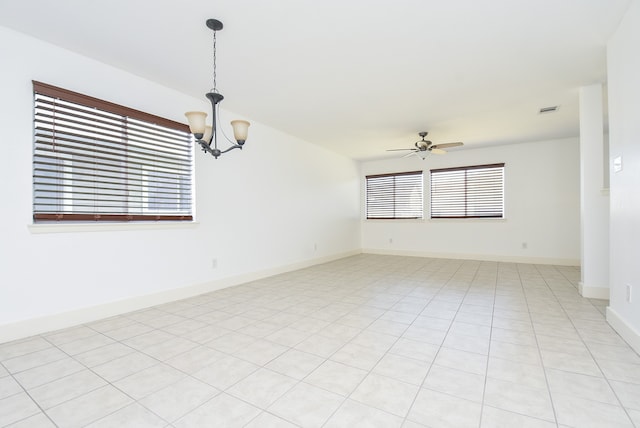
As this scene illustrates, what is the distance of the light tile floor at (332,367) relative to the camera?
4.91 feet

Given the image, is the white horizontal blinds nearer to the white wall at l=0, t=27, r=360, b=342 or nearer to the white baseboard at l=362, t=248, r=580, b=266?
the white baseboard at l=362, t=248, r=580, b=266

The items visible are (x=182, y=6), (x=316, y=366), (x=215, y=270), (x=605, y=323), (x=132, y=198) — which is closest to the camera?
(x=316, y=366)

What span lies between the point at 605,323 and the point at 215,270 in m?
4.26

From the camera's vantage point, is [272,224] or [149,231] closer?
[149,231]

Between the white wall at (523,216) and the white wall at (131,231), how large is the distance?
3272mm

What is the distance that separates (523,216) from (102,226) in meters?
7.24

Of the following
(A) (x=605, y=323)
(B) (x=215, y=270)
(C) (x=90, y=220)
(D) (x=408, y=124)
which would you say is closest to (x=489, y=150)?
(D) (x=408, y=124)

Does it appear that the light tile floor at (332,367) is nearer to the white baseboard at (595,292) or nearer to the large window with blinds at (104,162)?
the white baseboard at (595,292)

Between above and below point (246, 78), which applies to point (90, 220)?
below

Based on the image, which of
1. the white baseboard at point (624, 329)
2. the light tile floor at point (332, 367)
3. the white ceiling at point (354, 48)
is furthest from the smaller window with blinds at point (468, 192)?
the white baseboard at point (624, 329)

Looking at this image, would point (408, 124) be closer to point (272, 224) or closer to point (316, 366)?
A: point (272, 224)

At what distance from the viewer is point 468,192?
6.76m

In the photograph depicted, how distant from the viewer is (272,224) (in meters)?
5.09

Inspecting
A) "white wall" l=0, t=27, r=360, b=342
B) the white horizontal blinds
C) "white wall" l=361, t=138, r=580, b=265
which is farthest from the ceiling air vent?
"white wall" l=0, t=27, r=360, b=342
